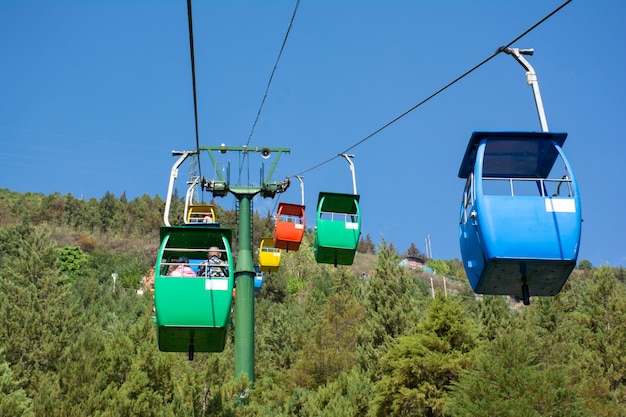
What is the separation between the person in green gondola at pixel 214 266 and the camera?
845cm

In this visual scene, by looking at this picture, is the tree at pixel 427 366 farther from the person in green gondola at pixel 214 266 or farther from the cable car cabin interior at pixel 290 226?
the person in green gondola at pixel 214 266

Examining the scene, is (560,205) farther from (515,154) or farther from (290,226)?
(290,226)

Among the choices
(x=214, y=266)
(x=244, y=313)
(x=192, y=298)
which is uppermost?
(x=214, y=266)

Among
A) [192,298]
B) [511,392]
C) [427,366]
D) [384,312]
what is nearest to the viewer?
[192,298]

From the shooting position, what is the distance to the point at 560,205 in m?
6.05

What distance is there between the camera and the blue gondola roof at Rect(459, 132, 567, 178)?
21.1ft

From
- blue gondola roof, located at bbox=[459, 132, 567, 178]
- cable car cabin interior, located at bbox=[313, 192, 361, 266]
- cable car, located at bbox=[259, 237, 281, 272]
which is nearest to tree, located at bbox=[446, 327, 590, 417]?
cable car, located at bbox=[259, 237, 281, 272]

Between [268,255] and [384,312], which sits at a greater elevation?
[268,255]

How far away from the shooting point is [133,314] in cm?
4859

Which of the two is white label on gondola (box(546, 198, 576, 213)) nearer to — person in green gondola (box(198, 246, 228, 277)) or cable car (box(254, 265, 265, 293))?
person in green gondola (box(198, 246, 228, 277))

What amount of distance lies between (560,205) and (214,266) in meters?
4.57

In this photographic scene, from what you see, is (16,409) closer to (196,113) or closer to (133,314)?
(196,113)

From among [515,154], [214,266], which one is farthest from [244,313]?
[515,154]

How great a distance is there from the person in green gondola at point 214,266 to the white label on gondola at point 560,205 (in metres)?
4.19
